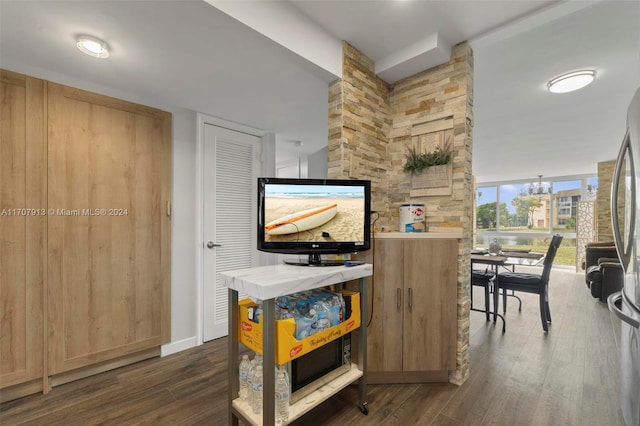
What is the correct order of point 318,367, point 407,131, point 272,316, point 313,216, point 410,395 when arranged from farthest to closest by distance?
point 407,131 < point 410,395 < point 313,216 < point 318,367 < point 272,316

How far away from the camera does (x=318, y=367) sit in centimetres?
164

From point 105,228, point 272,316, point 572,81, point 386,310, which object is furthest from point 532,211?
point 105,228

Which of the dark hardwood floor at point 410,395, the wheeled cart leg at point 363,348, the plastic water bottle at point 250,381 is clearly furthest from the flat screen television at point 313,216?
the dark hardwood floor at point 410,395

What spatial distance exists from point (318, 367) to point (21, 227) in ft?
7.31

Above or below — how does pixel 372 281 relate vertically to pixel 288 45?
below

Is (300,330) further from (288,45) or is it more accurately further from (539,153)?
(539,153)

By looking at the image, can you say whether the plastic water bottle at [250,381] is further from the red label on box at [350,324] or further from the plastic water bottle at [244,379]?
the red label on box at [350,324]

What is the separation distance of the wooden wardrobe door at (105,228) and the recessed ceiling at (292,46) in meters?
0.28

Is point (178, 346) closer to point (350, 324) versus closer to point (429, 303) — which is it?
point (350, 324)

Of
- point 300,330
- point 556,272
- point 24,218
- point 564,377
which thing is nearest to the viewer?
point 300,330

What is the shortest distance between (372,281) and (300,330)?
0.76 metres

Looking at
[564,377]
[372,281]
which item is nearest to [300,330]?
[372,281]

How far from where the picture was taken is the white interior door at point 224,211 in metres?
2.86

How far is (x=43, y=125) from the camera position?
1996 mm
